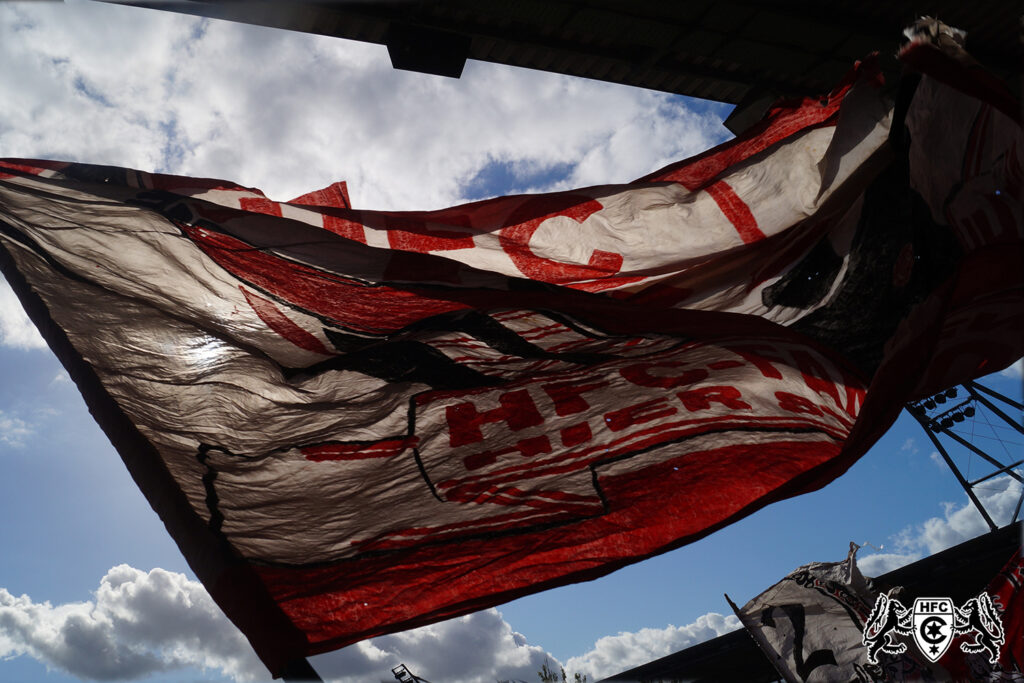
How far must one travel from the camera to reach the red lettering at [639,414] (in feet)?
9.98

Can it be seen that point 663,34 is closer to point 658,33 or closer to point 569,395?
point 658,33

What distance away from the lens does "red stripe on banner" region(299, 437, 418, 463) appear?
265 cm

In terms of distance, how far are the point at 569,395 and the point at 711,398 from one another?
614mm

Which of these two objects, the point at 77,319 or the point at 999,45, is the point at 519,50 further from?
the point at 77,319

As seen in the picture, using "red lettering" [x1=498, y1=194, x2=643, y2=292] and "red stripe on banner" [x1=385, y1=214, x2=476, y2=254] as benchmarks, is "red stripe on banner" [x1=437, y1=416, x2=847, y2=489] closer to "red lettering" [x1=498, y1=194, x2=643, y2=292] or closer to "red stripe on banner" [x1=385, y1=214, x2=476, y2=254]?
"red lettering" [x1=498, y1=194, x2=643, y2=292]

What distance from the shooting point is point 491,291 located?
2.68m

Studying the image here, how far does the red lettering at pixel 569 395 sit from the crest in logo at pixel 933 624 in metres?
4.16

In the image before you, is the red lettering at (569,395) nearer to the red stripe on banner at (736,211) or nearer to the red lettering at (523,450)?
the red lettering at (523,450)

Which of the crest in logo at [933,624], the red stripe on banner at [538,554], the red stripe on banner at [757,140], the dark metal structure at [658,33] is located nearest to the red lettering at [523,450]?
the red stripe on banner at [538,554]

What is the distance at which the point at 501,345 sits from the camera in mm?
2916

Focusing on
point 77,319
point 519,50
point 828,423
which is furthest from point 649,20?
point 77,319

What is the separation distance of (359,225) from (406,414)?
885 millimetres

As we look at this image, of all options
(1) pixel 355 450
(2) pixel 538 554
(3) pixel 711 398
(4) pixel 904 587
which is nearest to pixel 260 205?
(1) pixel 355 450

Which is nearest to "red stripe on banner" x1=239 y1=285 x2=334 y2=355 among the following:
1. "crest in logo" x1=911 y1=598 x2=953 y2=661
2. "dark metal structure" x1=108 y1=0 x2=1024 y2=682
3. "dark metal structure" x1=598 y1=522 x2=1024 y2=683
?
"dark metal structure" x1=108 y1=0 x2=1024 y2=682
